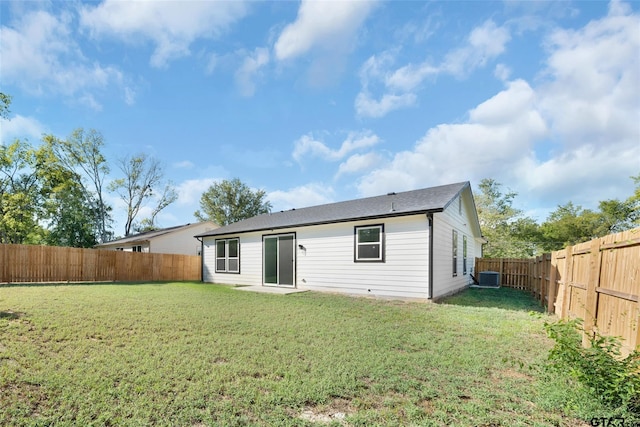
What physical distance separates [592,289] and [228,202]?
110 ft

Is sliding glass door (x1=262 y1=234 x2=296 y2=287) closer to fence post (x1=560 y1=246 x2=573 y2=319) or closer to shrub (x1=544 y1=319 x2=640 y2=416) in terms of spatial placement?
fence post (x1=560 y1=246 x2=573 y2=319)

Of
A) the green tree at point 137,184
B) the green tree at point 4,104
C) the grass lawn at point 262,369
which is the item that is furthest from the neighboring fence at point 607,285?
the green tree at point 137,184

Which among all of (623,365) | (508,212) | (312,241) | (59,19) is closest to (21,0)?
(59,19)

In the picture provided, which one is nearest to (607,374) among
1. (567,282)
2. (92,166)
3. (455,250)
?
(567,282)

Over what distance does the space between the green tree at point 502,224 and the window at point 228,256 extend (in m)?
22.8

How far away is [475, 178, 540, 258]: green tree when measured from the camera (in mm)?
26969

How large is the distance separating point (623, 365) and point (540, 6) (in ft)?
26.8

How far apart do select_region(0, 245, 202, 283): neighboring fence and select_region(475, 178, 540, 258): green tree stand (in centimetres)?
2521

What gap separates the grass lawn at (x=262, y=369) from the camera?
246 centimetres

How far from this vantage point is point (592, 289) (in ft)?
13.2

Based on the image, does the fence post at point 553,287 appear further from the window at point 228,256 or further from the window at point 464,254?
the window at point 228,256

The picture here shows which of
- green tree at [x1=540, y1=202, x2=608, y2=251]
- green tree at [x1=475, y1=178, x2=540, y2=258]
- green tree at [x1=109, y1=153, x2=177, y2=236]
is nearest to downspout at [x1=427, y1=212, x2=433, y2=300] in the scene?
green tree at [x1=475, y1=178, x2=540, y2=258]

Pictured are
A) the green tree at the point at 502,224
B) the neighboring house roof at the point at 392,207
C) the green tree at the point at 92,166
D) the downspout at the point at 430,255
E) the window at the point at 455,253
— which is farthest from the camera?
the green tree at the point at 502,224

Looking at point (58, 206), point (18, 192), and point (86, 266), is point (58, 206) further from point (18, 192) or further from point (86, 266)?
point (86, 266)
